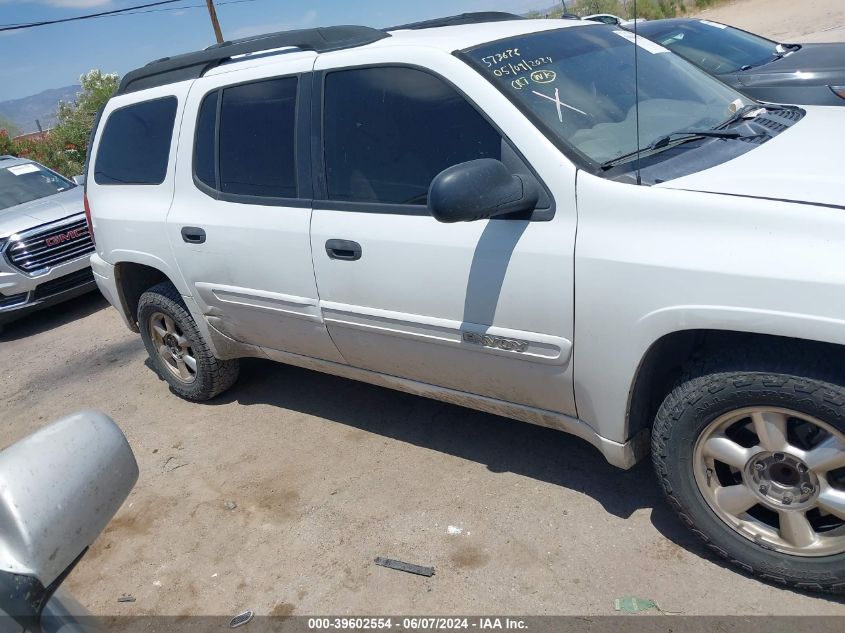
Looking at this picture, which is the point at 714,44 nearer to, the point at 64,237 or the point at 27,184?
the point at 64,237

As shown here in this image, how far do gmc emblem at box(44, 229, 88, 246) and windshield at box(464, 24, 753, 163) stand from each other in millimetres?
5933

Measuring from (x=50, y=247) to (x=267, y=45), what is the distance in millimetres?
4762

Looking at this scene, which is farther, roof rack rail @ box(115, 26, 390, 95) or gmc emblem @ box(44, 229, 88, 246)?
gmc emblem @ box(44, 229, 88, 246)

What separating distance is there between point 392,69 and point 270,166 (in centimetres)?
81

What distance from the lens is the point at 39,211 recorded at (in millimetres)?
7859

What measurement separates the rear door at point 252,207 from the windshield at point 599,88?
3.26ft

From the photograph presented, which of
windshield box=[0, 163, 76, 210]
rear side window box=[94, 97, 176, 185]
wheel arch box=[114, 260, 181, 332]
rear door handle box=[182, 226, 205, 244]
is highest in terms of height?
rear side window box=[94, 97, 176, 185]

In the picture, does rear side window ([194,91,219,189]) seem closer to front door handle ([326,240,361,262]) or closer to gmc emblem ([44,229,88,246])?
front door handle ([326,240,361,262])

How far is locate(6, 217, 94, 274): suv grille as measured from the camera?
7.33 m

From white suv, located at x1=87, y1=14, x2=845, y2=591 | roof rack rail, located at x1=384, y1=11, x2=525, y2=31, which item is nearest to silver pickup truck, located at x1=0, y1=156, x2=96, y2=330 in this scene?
white suv, located at x1=87, y1=14, x2=845, y2=591

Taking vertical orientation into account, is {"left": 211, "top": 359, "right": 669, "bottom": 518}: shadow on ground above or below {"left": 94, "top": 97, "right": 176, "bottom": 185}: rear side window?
below

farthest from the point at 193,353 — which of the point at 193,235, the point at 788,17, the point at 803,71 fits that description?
the point at 788,17

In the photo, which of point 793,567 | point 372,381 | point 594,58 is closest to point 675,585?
point 793,567

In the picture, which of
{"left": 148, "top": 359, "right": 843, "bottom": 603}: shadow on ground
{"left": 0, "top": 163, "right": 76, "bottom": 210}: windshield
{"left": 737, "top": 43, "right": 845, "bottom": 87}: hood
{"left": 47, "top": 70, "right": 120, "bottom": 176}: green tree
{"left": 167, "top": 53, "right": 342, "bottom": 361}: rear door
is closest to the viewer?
{"left": 148, "top": 359, "right": 843, "bottom": 603}: shadow on ground
